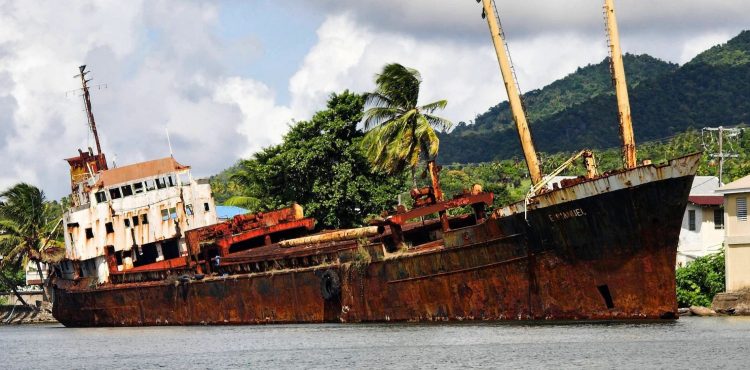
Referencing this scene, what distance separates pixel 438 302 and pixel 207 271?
15.9m

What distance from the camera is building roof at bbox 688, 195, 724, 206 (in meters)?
53.2

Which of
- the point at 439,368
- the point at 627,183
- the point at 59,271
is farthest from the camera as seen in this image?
the point at 59,271

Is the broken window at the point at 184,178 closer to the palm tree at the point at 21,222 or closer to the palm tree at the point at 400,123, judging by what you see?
the palm tree at the point at 400,123

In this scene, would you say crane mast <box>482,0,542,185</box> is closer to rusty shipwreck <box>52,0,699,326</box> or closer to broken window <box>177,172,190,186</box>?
rusty shipwreck <box>52,0,699,326</box>

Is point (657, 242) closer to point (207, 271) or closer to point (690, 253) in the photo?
point (690, 253)

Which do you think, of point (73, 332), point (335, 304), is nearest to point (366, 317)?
point (335, 304)

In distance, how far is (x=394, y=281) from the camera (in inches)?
1666

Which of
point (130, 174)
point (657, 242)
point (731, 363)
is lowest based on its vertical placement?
point (731, 363)

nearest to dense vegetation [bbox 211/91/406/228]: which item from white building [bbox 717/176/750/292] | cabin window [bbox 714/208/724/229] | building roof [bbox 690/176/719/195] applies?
building roof [bbox 690/176/719/195]

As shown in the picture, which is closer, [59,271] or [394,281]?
[394,281]

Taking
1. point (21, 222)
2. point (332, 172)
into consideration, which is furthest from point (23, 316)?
point (332, 172)

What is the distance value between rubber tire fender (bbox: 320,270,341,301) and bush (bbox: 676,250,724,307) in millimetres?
12921

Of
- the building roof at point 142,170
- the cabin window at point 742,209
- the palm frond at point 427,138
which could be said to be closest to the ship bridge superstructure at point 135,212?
the building roof at point 142,170

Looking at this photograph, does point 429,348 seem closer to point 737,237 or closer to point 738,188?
point 737,237
